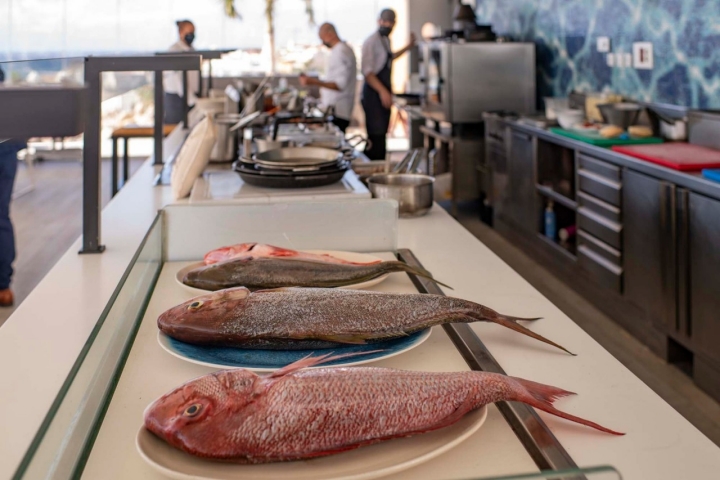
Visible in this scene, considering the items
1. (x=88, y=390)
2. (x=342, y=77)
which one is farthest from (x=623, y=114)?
(x=88, y=390)

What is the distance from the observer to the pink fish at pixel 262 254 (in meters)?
1.48

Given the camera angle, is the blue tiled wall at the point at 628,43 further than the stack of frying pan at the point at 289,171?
Yes

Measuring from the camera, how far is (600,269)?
12.9 ft

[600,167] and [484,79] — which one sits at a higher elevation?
[484,79]

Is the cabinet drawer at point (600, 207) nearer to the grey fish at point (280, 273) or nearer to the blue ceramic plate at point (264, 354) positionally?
the grey fish at point (280, 273)

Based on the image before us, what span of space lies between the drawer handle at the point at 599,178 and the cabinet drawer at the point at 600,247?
306 millimetres

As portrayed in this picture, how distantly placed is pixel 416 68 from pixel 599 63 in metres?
4.69

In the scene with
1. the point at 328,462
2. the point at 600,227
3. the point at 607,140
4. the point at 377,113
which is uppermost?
the point at 377,113

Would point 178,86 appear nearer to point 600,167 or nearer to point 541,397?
point 600,167

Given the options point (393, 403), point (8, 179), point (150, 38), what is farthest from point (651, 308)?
point (150, 38)

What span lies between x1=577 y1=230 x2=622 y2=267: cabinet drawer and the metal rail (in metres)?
2.71

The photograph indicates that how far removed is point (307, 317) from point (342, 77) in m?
5.77

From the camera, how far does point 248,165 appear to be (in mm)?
2414

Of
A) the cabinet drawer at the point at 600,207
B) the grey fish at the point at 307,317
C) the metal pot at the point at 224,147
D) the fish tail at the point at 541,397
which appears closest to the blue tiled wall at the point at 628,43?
the cabinet drawer at the point at 600,207
